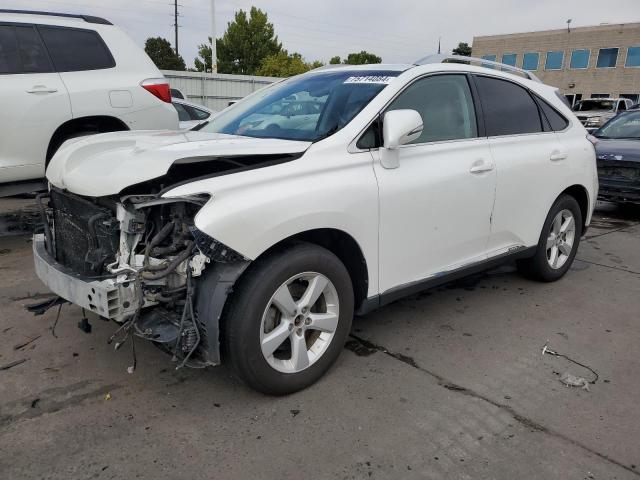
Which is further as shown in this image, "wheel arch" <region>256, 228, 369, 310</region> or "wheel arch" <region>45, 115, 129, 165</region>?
"wheel arch" <region>45, 115, 129, 165</region>

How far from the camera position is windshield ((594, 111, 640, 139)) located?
8.52m

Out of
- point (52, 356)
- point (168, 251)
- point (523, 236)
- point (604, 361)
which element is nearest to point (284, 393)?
point (168, 251)

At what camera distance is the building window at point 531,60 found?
47344 millimetres

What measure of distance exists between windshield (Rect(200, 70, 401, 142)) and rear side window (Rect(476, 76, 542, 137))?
0.93 m

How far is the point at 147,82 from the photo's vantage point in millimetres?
5934

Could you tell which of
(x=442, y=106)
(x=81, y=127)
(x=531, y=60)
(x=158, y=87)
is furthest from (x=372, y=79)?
(x=531, y=60)

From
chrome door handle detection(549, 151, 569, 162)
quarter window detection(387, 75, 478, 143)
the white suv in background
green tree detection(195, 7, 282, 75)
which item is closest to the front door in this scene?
quarter window detection(387, 75, 478, 143)

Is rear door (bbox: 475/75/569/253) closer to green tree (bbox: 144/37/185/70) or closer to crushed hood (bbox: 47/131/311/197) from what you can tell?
crushed hood (bbox: 47/131/311/197)

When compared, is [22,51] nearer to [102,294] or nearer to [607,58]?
[102,294]

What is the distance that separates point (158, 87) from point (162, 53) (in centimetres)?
4680

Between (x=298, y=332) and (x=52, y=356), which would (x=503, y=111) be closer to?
(x=298, y=332)

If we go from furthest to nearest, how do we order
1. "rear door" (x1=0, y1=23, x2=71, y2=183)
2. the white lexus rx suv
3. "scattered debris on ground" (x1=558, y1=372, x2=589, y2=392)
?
"rear door" (x1=0, y1=23, x2=71, y2=183) < "scattered debris on ground" (x1=558, y1=372, x2=589, y2=392) < the white lexus rx suv

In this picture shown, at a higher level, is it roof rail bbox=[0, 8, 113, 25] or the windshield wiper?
roof rail bbox=[0, 8, 113, 25]

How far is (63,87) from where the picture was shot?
5.35 meters
